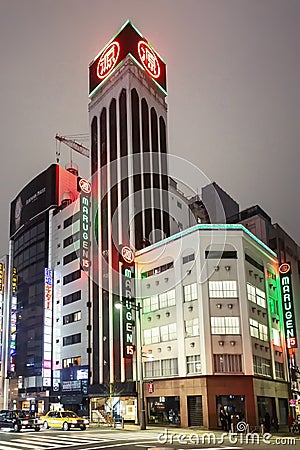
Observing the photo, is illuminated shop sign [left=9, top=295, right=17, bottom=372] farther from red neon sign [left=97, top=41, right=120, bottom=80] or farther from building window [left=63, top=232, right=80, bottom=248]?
red neon sign [left=97, top=41, right=120, bottom=80]

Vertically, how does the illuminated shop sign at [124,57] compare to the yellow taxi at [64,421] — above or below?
above

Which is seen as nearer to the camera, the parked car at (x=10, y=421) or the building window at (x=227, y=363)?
the parked car at (x=10, y=421)

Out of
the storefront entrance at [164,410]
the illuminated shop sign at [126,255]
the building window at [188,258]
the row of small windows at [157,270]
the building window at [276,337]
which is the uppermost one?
the illuminated shop sign at [126,255]

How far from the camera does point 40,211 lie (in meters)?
81.9

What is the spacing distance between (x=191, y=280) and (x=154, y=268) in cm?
621

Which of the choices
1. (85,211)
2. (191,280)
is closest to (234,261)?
(191,280)

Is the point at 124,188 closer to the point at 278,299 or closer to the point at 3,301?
the point at 278,299

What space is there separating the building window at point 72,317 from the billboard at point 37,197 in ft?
62.6

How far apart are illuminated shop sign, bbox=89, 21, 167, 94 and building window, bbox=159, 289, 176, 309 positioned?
36401 millimetres

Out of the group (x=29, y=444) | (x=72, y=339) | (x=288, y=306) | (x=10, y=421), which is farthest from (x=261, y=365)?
(x=29, y=444)

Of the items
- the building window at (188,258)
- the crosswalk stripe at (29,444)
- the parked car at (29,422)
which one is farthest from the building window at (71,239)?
the crosswalk stripe at (29,444)

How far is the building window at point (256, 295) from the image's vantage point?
51062mm

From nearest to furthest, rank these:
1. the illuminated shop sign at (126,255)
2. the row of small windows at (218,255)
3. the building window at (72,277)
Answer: the row of small windows at (218,255) < the illuminated shop sign at (126,255) < the building window at (72,277)

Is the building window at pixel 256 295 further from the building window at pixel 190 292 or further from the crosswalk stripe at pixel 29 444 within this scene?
the crosswalk stripe at pixel 29 444
